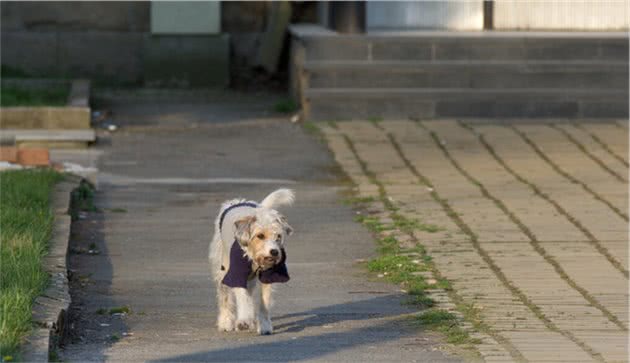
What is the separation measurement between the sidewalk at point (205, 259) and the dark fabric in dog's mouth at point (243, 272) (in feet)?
0.94

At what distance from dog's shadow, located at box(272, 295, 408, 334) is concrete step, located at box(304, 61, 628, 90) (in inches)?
288

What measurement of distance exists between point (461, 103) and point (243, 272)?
8582 mm

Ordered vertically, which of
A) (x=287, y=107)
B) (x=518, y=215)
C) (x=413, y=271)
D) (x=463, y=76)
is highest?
(x=463, y=76)

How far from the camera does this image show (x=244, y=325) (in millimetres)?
7172

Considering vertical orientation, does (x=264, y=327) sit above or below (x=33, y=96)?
above

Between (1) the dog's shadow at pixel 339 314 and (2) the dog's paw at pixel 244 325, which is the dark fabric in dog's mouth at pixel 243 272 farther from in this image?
(1) the dog's shadow at pixel 339 314

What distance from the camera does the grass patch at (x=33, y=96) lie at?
625 inches

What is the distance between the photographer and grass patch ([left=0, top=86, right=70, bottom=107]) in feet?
52.1

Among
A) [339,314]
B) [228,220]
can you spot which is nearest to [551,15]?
[339,314]

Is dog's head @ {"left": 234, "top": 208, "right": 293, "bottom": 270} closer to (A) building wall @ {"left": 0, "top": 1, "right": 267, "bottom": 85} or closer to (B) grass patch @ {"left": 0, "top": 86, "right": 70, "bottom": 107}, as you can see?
(B) grass patch @ {"left": 0, "top": 86, "right": 70, "bottom": 107}

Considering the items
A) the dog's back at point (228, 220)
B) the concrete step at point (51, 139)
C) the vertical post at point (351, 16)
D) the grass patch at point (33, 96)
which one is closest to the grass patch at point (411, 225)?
the dog's back at point (228, 220)

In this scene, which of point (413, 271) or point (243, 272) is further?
point (413, 271)

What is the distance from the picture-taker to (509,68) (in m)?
15.4

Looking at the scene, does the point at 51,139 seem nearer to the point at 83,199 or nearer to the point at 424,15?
the point at 83,199
